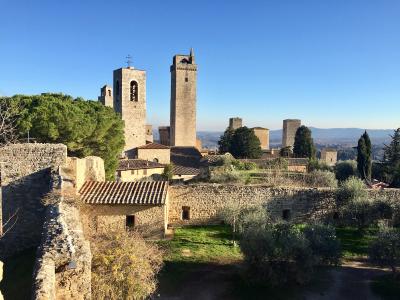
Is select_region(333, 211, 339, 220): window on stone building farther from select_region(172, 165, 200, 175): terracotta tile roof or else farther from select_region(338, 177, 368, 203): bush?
select_region(172, 165, 200, 175): terracotta tile roof

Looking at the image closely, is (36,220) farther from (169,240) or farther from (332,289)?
(332,289)

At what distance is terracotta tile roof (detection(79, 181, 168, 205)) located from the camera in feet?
46.8

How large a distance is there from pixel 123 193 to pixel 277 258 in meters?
6.54

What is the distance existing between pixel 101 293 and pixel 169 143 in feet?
154

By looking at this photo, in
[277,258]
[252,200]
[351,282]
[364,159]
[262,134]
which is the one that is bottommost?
[351,282]

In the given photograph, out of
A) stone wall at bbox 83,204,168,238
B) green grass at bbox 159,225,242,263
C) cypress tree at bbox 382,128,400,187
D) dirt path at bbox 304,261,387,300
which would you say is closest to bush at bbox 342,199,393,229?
dirt path at bbox 304,261,387,300

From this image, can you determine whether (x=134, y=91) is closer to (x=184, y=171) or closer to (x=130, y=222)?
(x=184, y=171)

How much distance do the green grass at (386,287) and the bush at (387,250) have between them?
0.33m

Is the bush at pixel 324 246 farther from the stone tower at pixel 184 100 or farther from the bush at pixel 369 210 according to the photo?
the stone tower at pixel 184 100

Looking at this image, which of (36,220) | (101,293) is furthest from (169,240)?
(101,293)

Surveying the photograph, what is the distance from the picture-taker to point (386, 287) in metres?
12.5

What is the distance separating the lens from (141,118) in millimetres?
42625

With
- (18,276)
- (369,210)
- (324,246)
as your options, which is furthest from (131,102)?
(324,246)

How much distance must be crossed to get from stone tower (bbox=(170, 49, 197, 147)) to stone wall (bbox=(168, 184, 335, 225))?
33.2 metres
